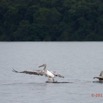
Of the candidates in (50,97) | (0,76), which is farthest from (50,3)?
(50,97)

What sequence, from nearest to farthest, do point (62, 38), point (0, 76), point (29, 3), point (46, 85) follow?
1. point (46, 85)
2. point (0, 76)
3. point (62, 38)
4. point (29, 3)

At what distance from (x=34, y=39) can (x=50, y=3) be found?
11.4m

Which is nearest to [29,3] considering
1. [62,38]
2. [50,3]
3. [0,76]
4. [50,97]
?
[50,3]

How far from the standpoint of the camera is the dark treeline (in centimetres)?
16675

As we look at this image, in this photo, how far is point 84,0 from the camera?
174m

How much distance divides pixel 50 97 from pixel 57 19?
115m

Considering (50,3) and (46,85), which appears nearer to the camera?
(46,85)

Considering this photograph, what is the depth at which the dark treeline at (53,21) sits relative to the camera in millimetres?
166750

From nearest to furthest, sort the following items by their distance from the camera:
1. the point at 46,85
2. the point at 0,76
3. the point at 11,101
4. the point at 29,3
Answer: the point at 11,101
the point at 46,85
the point at 0,76
the point at 29,3

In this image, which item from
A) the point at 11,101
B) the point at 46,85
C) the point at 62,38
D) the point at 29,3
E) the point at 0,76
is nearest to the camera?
the point at 11,101

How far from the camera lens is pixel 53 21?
171m

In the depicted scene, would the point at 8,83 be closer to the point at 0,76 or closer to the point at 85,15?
the point at 0,76

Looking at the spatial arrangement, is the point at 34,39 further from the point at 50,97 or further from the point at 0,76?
the point at 50,97

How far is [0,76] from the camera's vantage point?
7262 centimetres
